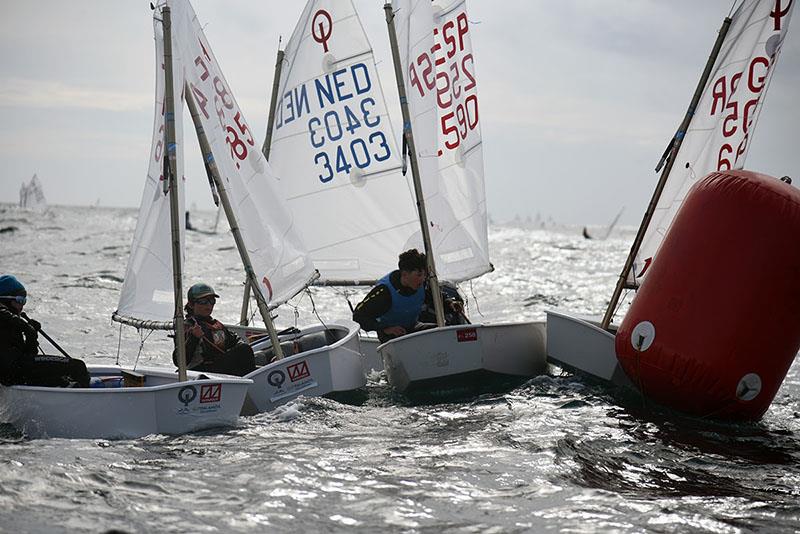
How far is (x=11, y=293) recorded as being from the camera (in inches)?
248

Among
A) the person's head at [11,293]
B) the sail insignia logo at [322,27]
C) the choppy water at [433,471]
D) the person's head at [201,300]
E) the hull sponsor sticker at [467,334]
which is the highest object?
the sail insignia logo at [322,27]

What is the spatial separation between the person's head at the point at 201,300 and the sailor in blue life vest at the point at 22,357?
1261mm

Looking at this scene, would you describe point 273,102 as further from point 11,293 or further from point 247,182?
point 11,293

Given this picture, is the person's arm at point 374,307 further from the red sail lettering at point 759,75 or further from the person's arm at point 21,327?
the red sail lettering at point 759,75

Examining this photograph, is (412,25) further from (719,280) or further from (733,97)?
(719,280)

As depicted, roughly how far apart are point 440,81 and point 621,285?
9.57 feet

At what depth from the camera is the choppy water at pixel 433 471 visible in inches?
187

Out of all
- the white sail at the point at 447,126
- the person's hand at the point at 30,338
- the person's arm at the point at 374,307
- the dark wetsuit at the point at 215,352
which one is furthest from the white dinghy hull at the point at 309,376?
the white sail at the point at 447,126

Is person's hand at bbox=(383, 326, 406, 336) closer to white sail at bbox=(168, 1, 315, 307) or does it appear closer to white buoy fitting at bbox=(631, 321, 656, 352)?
white sail at bbox=(168, 1, 315, 307)

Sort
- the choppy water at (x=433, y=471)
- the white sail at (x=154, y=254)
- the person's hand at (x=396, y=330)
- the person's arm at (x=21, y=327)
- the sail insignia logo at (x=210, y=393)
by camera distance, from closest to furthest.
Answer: the choppy water at (x=433, y=471) → the person's arm at (x=21, y=327) → the sail insignia logo at (x=210, y=393) → the white sail at (x=154, y=254) → the person's hand at (x=396, y=330)

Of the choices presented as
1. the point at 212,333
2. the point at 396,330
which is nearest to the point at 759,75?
the point at 396,330

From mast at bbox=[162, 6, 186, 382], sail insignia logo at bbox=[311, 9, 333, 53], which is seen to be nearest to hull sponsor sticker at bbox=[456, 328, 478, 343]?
mast at bbox=[162, 6, 186, 382]

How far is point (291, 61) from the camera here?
33.4ft

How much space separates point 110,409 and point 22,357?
0.67 meters
